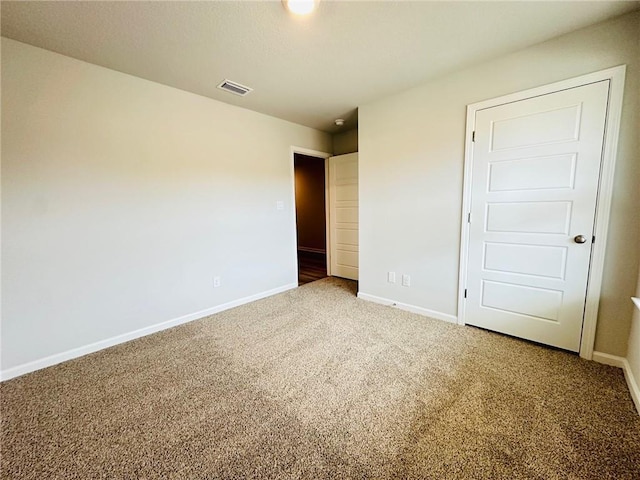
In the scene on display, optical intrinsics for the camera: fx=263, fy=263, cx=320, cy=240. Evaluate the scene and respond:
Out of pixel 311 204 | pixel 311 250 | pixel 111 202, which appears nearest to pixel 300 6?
pixel 111 202

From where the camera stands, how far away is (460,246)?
2.55 meters

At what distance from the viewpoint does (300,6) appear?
1.56m

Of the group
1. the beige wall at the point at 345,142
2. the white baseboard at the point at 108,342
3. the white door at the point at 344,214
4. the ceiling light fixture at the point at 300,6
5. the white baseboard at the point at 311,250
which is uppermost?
the ceiling light fixture at the point at 300,6

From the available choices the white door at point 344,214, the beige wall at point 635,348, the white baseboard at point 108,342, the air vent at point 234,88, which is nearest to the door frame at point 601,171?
the beige wall at point 635,348

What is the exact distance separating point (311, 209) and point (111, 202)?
4.74m

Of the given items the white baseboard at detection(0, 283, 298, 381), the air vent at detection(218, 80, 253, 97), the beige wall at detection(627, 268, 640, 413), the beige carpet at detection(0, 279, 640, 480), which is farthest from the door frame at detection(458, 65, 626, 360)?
the white baseboard at detection(0, 283, 298, 381)

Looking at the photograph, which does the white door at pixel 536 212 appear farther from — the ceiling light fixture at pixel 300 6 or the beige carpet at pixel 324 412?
the ceiling light fixture at pixel 300 6

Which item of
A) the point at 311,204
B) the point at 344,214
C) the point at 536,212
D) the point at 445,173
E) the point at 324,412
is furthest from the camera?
the point at 311,204

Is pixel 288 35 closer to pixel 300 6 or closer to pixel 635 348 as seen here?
pixel 300 6

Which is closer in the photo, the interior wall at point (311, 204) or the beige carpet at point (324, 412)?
the beige carpet at point (324, 412)

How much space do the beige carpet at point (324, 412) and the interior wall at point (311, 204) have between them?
434cm

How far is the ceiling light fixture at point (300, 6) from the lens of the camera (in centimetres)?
153

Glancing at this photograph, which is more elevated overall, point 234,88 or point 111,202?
point 234,88

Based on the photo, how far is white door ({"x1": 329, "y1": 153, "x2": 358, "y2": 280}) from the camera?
4.12 metres
